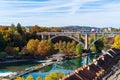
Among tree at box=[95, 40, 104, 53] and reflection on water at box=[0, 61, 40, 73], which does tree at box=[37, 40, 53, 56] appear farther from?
tree at box=[95, 40, 104, 53]

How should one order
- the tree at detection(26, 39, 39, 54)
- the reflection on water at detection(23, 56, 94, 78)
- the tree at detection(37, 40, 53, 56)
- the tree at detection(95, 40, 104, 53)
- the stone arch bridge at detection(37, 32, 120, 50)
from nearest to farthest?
the reflection on water at detection(23, 56, 94, 78)
the tree at detection(37, 40, 53, 56)
the tree at detection(26, 39, 39, 54)
the stone arch bridge at detection(37, 32, 120, 50)
the tree at detection(95, 40, 104, 53)

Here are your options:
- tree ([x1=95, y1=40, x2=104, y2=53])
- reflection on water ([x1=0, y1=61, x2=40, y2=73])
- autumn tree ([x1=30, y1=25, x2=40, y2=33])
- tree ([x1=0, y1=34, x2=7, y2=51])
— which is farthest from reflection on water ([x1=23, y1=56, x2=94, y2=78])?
autumn tree ([x1=30, y1=25, x2=40, y2=33])

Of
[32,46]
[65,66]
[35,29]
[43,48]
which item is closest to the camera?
[65,66]

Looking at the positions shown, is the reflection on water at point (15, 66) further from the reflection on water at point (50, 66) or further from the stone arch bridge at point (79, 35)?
the stone arch bridge at point (79, 35)

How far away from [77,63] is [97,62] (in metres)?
20.3

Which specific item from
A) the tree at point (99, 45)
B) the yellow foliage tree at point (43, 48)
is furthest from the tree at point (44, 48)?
the tree at point (99, 45)

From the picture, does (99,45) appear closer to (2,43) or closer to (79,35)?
(79,35)

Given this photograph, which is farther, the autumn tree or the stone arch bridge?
the autumn tree

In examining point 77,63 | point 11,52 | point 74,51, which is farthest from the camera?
point 74,51

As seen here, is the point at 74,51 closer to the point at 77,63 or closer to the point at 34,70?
the point at 77,63

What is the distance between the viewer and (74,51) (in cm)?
6850

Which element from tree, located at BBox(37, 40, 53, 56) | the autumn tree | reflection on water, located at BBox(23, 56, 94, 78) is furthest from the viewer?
the autumn tree

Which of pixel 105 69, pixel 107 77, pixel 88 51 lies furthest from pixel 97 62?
pixel 88 51

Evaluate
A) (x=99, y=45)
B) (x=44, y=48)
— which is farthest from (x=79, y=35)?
(x=44, y=48)
